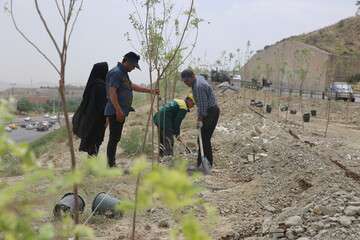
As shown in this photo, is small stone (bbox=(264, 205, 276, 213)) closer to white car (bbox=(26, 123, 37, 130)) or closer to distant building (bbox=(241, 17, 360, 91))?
white car (bbox=(26, 123, 37, 130))

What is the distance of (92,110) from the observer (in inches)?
222

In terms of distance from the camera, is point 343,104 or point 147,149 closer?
point 147,149

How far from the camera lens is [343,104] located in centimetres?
2147

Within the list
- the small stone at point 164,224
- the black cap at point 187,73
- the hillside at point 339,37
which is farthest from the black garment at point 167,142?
the hillside at point 339,37

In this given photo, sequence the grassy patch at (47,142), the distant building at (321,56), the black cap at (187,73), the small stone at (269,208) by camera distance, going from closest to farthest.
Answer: the small stone at (269,208)
the black cap at (187,73)
the grassy patch at (47,142)
the distant building at (321,56)

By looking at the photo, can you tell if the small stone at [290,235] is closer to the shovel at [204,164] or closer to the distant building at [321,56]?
the shovel at [204,164]

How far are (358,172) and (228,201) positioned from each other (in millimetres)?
2392

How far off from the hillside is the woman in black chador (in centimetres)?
3861

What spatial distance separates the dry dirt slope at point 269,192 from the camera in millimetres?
4203

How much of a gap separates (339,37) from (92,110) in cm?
4478

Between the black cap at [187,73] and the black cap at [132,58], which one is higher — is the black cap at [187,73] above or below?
below

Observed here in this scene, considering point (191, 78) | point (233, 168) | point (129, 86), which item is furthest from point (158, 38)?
point (233, 168)

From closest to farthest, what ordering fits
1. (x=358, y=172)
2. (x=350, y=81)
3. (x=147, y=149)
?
(x=358, y=172) → (x=147, y=149) → (x=350, y=81)

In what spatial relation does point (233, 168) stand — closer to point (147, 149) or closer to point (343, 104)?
point (147, 149)
